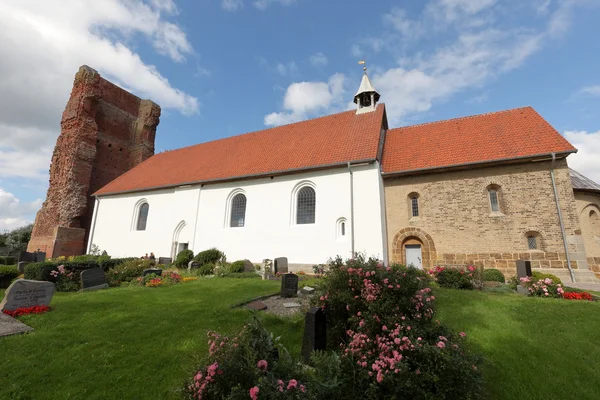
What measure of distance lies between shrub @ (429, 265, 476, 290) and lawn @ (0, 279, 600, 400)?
5.20ft

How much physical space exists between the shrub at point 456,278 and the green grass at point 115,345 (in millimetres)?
6005

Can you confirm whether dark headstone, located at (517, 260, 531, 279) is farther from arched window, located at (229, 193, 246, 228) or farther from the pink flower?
arched window, located at (229, 193, 246, 228)

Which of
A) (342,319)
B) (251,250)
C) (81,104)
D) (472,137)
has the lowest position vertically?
(342,319)

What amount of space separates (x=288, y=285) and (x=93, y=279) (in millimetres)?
6884

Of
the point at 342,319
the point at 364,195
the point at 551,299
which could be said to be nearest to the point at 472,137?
the point at 364,195

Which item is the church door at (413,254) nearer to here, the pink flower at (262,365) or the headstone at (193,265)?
the headstone at (193,265)

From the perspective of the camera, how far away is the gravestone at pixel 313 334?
3.83 metres

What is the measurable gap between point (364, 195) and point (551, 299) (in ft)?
24.5

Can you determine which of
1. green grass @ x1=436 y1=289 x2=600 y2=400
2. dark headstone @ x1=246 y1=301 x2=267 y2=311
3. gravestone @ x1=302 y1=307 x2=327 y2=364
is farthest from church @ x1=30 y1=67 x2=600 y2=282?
gravestone @ x1=302 y1=307 x2=327 y2=364

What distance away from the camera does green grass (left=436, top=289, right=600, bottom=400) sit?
3771mm

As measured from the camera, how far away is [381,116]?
54.6ft

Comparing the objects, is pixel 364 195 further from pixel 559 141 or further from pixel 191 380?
pixel 191 380

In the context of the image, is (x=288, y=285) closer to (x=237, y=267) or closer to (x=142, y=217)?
(x=237, y=267)

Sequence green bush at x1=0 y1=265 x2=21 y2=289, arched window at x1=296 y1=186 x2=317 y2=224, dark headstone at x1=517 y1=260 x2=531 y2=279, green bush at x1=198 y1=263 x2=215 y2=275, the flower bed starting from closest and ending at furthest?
the flower bed → dark headstone at x1=517 y1=260 x2=531 y2=279 → green bush at x1=0 y1=265 x2=21 y2=289 → green bush at x1=198 y1=263 x2=215 y2=275 → arched window at x1=296 y1=186 x2=317 y2=224
